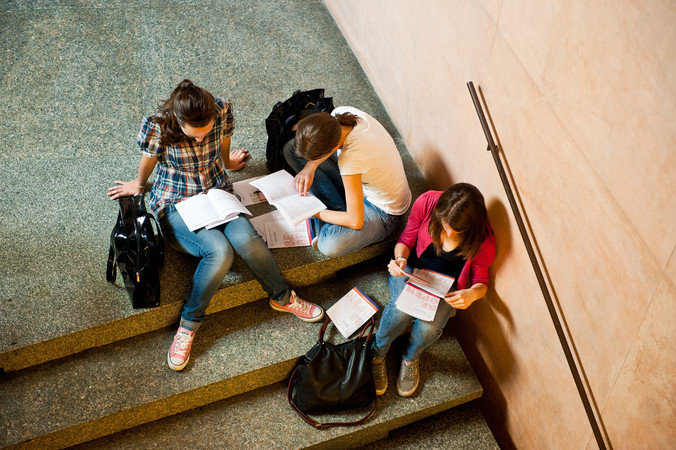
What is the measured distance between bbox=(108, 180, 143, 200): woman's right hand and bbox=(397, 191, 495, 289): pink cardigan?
5.20ft

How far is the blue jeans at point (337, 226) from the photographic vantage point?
3.22 meters

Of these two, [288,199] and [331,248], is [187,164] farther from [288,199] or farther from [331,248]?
[331,248]

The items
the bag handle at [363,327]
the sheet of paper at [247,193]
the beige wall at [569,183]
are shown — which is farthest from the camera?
the sheet of paper at [247,193]

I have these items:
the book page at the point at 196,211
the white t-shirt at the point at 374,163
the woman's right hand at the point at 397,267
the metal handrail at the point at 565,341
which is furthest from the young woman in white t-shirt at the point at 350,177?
the metal handrail at the point at 565,341

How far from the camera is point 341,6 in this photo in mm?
4664

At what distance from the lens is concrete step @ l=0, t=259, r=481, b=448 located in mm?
2895

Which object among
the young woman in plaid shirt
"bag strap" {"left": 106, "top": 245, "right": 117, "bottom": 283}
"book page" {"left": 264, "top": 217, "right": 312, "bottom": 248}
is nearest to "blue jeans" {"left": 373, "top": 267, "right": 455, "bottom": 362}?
the young woman in plaid shirt

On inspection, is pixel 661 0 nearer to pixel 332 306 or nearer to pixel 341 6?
pixel 332 306

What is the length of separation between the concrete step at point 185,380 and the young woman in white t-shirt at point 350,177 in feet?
1.43

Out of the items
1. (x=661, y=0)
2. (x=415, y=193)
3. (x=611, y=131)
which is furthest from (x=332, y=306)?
(x=661, y=0)

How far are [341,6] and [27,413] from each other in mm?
3669

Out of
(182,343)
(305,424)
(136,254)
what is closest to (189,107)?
(136,254)

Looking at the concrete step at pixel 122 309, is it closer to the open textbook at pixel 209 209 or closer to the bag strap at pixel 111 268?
the bag strap at pixel 111 268

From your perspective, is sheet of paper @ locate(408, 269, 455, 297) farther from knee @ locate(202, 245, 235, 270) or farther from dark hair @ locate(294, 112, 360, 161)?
knee @ locate(202, 245, 235, 270)
